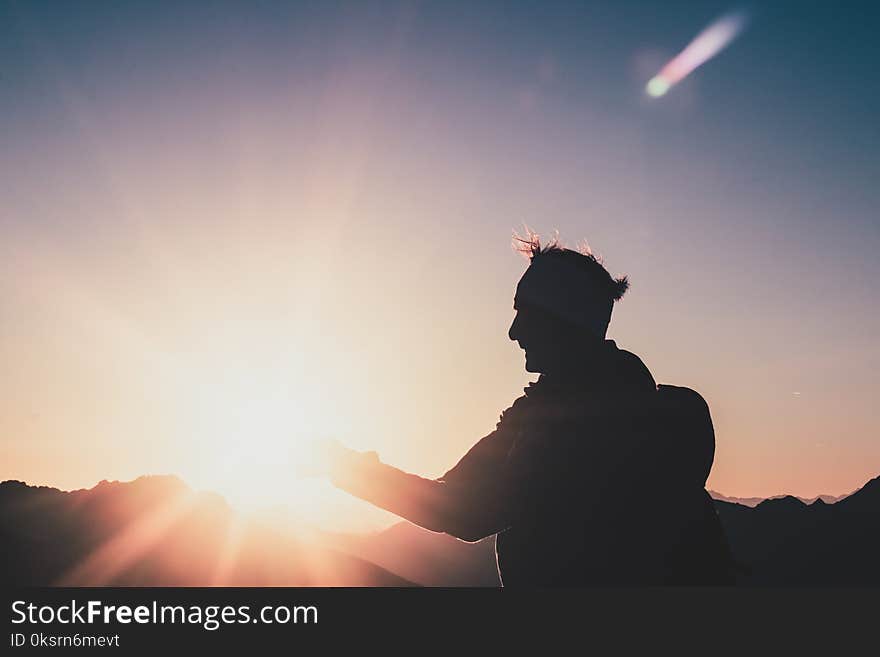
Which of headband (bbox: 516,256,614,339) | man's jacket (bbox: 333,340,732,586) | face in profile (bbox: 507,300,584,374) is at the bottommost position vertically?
man's jacket (bbox: 333,340,732,586)

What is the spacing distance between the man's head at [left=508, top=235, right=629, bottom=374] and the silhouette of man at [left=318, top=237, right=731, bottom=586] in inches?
3.0

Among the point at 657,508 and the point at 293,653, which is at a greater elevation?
the point at 657,508

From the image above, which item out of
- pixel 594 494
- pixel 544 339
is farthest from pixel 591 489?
pixel 544 339

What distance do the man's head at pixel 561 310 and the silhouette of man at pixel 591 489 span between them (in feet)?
0.25

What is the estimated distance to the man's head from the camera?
162 inches

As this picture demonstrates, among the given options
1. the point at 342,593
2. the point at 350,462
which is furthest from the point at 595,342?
the point at 342,593

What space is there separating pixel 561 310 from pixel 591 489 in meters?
1.21

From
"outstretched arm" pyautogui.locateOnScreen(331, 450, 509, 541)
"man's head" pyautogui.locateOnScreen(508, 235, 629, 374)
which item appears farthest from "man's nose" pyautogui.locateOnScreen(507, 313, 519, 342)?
"outstretched arm" pyautogui.locateOnScreen(331, 450, 509, 541)

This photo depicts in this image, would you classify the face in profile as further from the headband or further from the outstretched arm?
the outstretched arm

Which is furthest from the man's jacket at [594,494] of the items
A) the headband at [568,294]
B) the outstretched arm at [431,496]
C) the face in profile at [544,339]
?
the headband at [568,294]

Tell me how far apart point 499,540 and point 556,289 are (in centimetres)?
168

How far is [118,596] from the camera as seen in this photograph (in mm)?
3189

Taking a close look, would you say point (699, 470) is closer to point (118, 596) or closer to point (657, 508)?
point (657, 508)

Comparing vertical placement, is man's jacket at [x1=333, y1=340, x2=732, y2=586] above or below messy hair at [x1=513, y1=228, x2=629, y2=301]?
below
